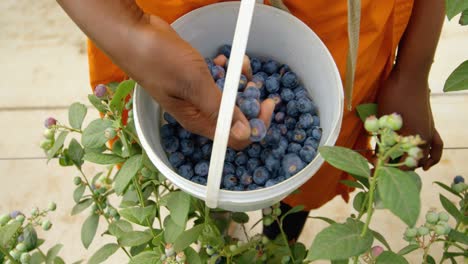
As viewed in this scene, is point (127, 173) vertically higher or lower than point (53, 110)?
higher

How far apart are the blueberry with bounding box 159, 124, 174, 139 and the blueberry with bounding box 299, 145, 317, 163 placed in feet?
0.54

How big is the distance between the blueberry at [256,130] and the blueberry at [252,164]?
0.08 meters

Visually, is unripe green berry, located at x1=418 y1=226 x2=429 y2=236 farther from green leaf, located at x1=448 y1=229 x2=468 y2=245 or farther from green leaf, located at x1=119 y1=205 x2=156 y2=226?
green leaf, located at x1=119 y1=205 x2=156 y2=226

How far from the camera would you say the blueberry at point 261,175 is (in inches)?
23.4

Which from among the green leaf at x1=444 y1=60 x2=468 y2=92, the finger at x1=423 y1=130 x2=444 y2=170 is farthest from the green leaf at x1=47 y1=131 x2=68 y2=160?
the finger at x1=423 y1=130 x2=444 y2=170

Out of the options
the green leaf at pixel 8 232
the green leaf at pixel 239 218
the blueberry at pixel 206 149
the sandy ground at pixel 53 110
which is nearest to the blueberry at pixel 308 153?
the blueberry at pixel 206 149

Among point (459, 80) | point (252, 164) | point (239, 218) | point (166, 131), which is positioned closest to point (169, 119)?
point (166, 131)

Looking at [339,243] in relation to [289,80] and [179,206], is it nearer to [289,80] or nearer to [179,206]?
[179,206]

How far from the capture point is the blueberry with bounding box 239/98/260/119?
566 mm

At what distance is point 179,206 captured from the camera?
21.9 inches

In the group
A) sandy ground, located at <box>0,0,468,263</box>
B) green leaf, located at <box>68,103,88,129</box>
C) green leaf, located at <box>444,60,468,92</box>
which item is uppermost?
green leaf, located at <box>444,60,468,92</box>

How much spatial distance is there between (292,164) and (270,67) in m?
0.17

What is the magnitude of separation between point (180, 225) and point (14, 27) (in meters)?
1.59

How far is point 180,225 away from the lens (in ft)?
1.81
